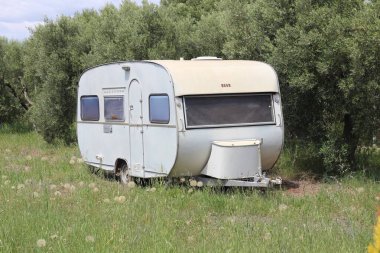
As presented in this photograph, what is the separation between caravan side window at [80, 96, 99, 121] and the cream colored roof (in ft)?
9.11

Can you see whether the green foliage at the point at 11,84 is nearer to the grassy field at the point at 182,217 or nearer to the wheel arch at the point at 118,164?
the grassy field at the point at 182,217

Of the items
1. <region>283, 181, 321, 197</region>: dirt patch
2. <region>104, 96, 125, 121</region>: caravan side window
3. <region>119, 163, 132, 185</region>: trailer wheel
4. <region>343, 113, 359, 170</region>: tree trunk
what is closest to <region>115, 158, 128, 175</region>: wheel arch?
<region>119, 163, 132, 185</region>: trailer wheel

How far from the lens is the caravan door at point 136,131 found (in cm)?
1061

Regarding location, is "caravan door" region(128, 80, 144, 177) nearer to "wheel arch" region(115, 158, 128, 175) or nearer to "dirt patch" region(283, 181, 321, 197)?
"wheel arch" region(115, 158, 128, 175)

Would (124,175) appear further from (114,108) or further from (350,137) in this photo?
(350,137)

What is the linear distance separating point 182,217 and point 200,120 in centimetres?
251

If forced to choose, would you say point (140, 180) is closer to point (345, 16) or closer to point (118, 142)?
point (118, 142)

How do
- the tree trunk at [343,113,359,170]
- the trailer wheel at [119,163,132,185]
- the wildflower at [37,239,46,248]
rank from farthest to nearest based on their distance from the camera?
the tree trunk at [343,113,359,170]
the trailer wheel at [119,163,132,185]
the wildflower at [37,239,46,248]

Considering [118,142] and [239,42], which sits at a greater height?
[239,42]

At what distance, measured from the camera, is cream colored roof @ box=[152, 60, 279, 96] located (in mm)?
9781

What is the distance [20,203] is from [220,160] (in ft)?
10.9

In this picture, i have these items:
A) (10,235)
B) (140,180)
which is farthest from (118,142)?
(10,235)

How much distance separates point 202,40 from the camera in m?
18.0

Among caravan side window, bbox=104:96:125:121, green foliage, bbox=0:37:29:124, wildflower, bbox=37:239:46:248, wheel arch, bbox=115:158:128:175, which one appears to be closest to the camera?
wildflower, bbox=37:239:46:248
